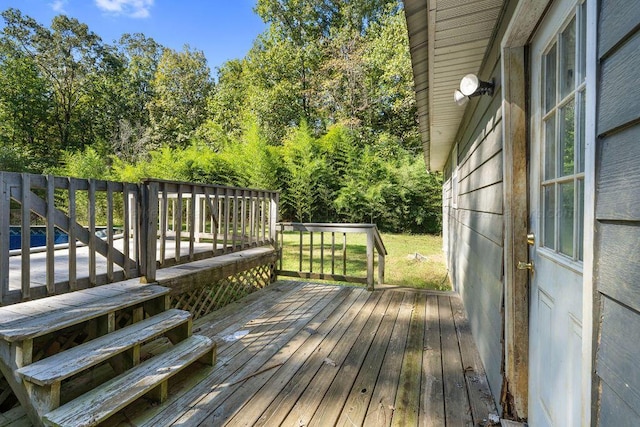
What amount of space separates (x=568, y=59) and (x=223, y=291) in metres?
3.54

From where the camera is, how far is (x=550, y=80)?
139 cm

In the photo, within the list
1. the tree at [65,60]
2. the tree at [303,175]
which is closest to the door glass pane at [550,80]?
the tree at [303,175]

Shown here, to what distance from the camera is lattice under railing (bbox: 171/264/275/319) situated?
312 centimetres

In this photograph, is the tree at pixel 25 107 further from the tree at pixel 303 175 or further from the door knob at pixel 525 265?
the door knob at pixel 525 265

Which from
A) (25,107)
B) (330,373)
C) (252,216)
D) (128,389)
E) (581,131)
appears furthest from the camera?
(25,107)

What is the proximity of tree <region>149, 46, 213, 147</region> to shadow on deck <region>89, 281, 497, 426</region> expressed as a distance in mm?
19098

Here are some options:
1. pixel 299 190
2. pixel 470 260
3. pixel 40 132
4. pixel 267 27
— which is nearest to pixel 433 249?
pixel 299 190

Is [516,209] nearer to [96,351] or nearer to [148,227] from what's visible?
[96,351]

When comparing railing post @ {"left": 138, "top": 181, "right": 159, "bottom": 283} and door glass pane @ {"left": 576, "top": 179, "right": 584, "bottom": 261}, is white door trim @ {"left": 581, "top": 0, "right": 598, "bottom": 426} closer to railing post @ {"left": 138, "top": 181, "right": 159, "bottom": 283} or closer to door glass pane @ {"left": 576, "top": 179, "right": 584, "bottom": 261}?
door glass pane @ {"left": 576, "top": 179, "right": 584, "bottom": 261}

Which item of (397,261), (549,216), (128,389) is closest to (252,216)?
(128,389)

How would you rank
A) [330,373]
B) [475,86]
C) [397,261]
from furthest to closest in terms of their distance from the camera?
[397,261] → [330,373] → [475,86]

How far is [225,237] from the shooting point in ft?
11.8

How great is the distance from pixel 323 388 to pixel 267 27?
62.8 ft

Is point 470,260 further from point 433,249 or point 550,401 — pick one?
point 433,249
